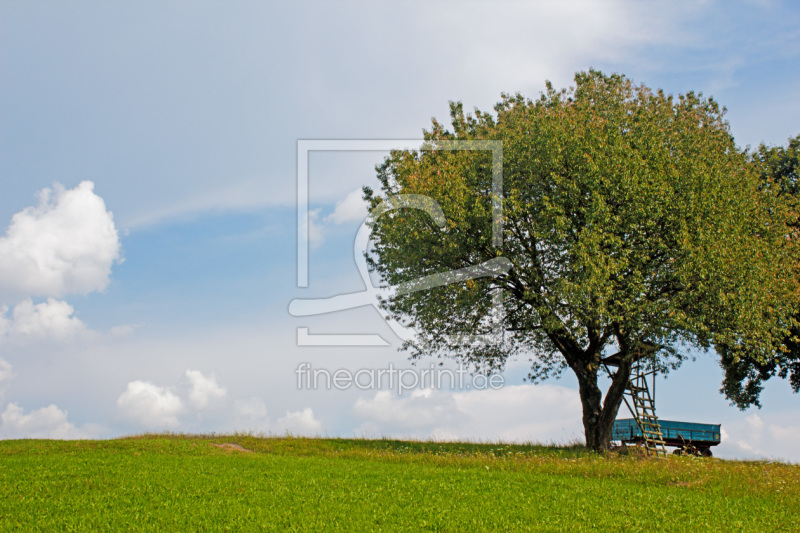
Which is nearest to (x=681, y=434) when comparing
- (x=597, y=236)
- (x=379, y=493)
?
(x=597, y=236)

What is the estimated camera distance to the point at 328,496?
17266 mm

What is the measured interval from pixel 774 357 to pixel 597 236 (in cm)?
2170

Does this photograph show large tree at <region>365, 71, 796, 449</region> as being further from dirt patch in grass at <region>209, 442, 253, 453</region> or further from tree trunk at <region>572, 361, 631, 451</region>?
dirt patch in grass at <region>209, 442, 253, 453</region>

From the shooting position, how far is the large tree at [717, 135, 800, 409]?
3881cm

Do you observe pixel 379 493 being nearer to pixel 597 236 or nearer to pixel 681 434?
pixel 597 236

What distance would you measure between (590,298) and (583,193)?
17.7 ft

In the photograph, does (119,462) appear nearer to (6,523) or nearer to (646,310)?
(6,523)

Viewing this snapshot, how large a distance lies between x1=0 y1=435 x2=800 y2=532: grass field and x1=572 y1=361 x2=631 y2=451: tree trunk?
6.76 m

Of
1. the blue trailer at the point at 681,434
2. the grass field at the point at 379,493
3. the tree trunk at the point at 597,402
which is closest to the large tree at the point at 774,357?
the blue trailer at the point at 681,434

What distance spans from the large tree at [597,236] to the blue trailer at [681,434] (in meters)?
7.53

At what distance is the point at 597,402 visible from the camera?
A: 33.0m

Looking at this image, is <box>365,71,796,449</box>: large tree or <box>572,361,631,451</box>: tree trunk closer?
<box>365,71,796,449</box>: large tree

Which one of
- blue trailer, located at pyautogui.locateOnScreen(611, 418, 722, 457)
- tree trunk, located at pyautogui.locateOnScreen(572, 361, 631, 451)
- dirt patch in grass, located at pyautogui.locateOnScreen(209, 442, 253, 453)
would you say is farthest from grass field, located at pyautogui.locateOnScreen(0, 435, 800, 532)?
blue trailer, located at pyautogui.locateOnScreen(611, 418, 722, 457)

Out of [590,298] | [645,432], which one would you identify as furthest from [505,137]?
[645,432]
